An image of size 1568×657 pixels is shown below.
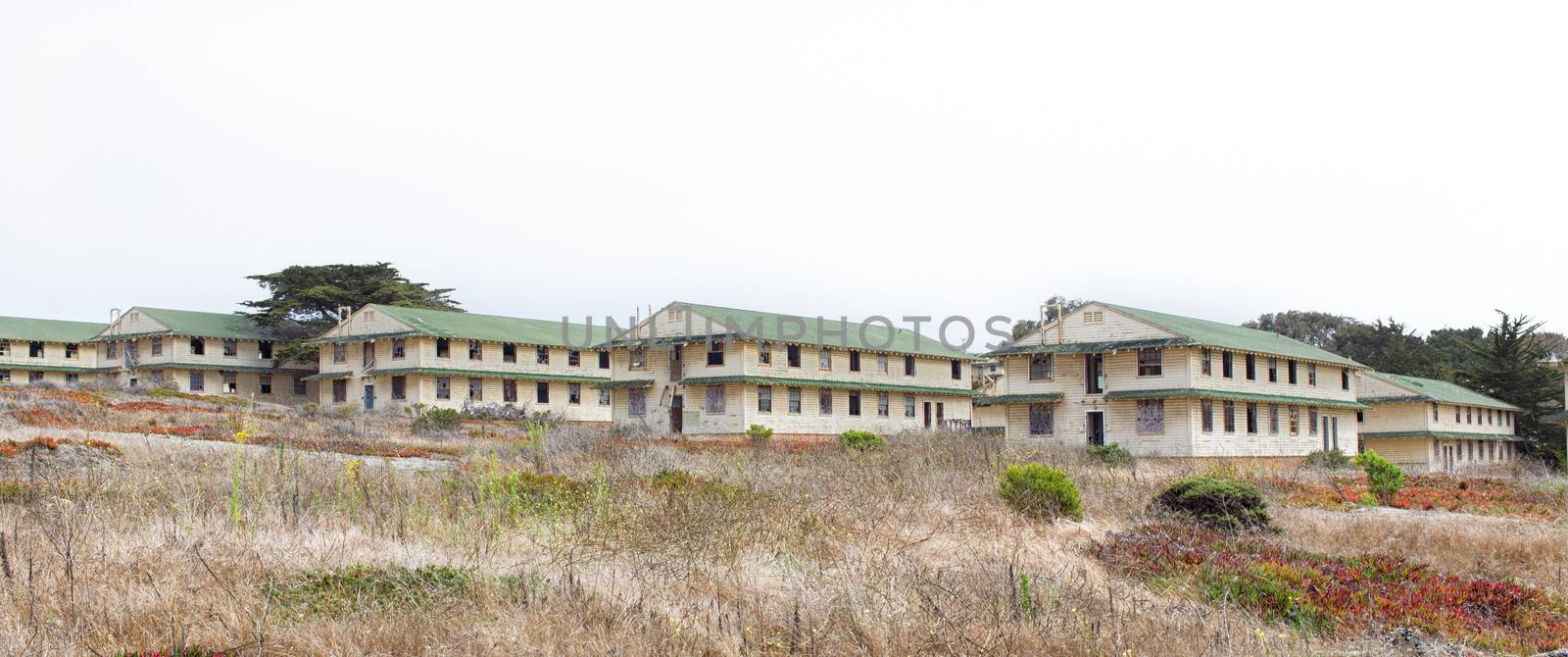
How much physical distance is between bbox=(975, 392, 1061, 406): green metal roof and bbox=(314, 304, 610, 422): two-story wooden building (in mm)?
22000

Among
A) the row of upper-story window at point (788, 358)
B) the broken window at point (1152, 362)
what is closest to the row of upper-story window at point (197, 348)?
the row of upper-story window at point (788, 358)

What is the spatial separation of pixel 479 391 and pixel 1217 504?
4834 centimetres

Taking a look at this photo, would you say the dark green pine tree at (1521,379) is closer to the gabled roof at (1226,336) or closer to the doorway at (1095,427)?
the gabled roof at (1226,336)

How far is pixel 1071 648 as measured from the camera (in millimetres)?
7562

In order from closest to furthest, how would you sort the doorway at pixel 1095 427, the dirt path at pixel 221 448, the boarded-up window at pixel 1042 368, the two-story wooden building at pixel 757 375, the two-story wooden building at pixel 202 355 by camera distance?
the dirt path at pixel 221 448 < the doorway at pixel 1095 427 < the boarded-up window at pixel 1042 368 < the two-story wooden building at pixel 757 375 < the two-story wooden building at pixel 202 355

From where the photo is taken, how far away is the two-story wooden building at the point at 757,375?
49.2 meters

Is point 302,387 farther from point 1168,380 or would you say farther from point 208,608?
point 208,608

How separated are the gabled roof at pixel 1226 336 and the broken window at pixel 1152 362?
1065 mm

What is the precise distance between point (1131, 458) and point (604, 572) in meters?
29.7

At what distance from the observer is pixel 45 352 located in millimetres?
72562

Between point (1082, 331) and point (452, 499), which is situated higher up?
point (1082, 331)

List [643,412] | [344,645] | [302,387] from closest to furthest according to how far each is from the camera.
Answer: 1. [344,645]
2. [643,412]
3. [302,387]

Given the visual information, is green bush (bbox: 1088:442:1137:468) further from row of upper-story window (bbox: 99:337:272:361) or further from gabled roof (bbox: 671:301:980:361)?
row of upper-story window (bbox: 99:337:272:361)

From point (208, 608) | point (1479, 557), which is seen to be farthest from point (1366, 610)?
point (208, 608)
